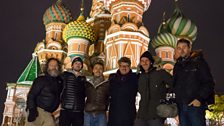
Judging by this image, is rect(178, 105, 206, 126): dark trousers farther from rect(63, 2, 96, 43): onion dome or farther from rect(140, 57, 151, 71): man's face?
rect(63, 2, 96, 43): onion dome

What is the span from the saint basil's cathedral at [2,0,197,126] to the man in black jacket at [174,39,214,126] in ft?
28.3

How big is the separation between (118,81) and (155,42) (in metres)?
13.9

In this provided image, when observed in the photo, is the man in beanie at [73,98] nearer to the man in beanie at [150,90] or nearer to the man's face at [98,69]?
the man's face at [98,69]

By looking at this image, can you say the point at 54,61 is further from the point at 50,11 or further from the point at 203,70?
the point at 50,11

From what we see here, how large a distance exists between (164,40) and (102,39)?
3.46m

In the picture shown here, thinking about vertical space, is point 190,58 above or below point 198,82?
above

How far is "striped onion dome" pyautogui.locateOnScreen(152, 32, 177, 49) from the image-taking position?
1747cm

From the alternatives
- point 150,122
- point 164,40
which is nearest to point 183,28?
point 164,40

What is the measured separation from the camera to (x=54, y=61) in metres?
4.18

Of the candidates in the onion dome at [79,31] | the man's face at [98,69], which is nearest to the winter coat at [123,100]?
the man's face at [98,69]

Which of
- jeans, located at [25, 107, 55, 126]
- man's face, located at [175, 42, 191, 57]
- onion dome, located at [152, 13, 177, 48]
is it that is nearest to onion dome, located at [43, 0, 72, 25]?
onion dome, located at [152, 13, 177, 48]

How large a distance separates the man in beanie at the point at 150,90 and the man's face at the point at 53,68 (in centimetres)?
110

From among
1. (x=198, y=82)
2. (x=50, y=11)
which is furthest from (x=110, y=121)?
(x=50, y=11)

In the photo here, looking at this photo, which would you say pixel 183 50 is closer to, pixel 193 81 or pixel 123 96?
pixel 193 81
